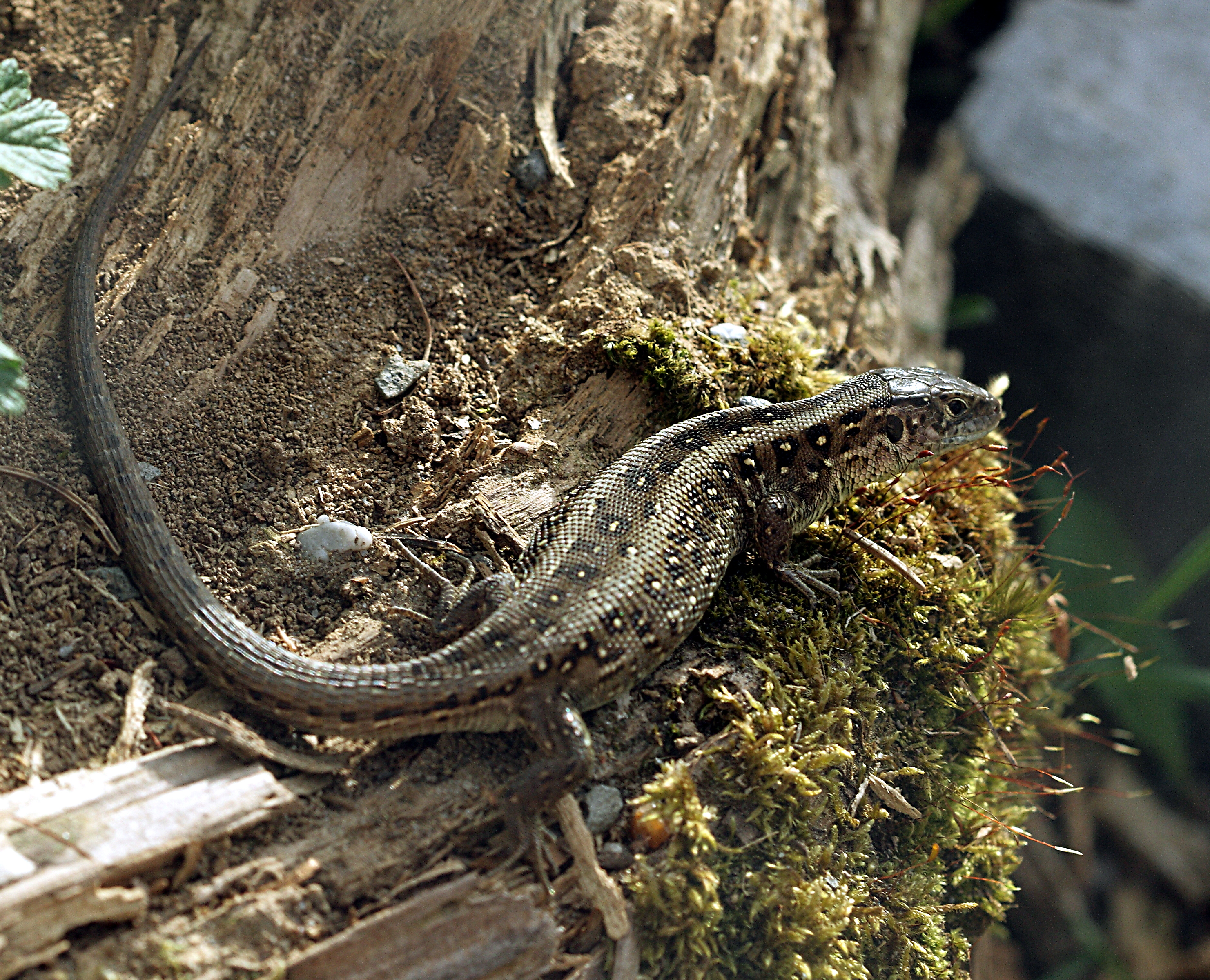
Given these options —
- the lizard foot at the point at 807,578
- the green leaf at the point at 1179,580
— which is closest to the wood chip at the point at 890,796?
the lizard foot at the point at 807,578

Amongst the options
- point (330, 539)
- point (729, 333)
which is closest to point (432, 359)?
point (330, 539)

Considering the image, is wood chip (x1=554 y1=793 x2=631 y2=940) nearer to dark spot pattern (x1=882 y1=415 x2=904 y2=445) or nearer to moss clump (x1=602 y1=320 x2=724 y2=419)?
moss clump (x1=602 y1=320 x2=724 y2=419)

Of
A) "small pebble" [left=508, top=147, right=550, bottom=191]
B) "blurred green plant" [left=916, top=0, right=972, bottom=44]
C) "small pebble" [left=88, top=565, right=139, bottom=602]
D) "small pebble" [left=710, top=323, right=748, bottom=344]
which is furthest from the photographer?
"blurred green plant" [left=916, top=0, right=972, bottom=44]

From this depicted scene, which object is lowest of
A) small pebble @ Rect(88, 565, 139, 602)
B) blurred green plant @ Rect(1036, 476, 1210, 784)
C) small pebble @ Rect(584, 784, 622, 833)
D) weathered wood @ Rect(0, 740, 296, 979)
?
blurred green plant @ Rect(1036, 476, 1210, 784)

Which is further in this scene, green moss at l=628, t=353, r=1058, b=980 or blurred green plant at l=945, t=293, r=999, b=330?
blurred green plant at l=945, t=293, r=999, b=330

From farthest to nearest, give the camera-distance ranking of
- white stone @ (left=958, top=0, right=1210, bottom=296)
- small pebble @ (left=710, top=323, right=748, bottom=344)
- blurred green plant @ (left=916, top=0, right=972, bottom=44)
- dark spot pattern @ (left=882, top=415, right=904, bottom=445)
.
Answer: blurred green plant @ (left=916, top=0, right=972, bottom=44)
white stone @ (left=958, top=0, right=1210, bottom=296)
small pebble @ (left=710, top=323, right=748, bottom=344)
dark spot pattern @ (left=882, top=415, right=904, bottom=445)

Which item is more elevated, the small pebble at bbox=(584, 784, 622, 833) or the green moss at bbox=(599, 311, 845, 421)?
the green moss at bbox=(599, 311, 845, 421)

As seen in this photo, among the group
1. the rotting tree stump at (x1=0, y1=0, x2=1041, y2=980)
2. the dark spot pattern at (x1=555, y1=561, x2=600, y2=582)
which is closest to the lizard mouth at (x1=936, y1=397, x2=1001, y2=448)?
the rotting tree stump at (x1=0, y1=0, x2=1041, y2=980)
